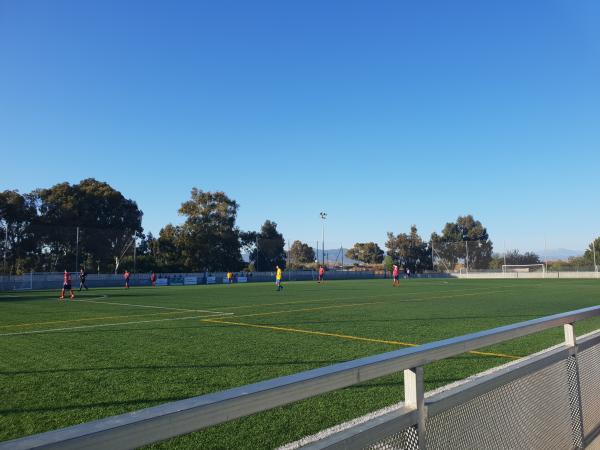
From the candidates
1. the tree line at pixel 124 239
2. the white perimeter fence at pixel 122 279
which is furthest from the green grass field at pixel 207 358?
the tree line at pixel 124 239

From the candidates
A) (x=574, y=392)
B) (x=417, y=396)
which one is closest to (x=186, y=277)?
(x=574, y=392)

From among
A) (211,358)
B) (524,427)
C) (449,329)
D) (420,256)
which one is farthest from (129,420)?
(420,256)

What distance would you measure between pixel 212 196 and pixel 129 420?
237 ft

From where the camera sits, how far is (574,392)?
4.09 metres

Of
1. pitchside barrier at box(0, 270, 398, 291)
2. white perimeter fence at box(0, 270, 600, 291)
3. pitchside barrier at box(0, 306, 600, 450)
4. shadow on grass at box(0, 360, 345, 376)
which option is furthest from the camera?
white perimeter fence at box(0, 270, 600, 291)

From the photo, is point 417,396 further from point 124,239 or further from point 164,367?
point 124,239

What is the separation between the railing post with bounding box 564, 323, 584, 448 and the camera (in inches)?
158

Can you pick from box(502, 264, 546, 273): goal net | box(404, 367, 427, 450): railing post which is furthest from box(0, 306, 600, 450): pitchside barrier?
box(502, 264, 546, 273): goal net

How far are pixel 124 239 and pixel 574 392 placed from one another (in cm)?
5507

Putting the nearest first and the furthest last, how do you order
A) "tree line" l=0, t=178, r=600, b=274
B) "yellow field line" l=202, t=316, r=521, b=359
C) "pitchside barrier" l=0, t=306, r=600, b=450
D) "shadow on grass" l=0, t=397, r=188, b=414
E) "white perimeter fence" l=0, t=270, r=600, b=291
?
"pitchside barrier" l=0, t=306, r=600, b=450, "shadow on grass" l=0, t=397, r=188, b=414, "yellow field line" l=202, t=316, r=521, b=359, "white perimeter fence" l=0, t=270, r=600, b=291, "tree line" l=0, t=178, r=600, b=274

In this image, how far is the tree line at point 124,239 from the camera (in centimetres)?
4791

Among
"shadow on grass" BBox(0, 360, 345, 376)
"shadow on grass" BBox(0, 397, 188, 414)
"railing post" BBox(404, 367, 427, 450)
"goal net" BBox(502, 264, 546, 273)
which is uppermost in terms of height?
"goal net" BBox(502, 264, 546, 273)

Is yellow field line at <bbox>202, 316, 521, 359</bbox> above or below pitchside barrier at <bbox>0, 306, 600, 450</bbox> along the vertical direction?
below

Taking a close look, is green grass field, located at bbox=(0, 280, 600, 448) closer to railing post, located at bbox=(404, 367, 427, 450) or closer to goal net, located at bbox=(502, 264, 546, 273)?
railing post, located at bbox=(404, 367, 427, 450)
